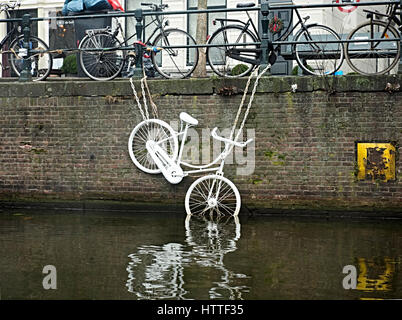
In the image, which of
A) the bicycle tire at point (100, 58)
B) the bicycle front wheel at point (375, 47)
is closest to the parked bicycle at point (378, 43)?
the bicycle front wheel at point (375, 47)

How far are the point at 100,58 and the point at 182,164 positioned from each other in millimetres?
2222

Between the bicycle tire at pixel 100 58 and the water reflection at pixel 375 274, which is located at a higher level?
the bicycle tire at pixel 100 58

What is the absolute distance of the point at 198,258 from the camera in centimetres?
733

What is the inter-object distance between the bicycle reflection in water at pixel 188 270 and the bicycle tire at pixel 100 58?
3767mm

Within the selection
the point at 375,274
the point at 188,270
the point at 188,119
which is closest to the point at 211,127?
the point at 188,119

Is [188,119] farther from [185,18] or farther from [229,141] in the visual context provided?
[185,18]

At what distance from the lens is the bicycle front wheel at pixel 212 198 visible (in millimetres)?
10602

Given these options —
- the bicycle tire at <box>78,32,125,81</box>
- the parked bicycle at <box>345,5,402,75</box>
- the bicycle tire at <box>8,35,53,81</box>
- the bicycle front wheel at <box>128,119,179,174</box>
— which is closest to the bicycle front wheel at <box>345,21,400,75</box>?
the parked bicycle at <box>345,5,402,75</box>

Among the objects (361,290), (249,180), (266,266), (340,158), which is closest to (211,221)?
(249,180)

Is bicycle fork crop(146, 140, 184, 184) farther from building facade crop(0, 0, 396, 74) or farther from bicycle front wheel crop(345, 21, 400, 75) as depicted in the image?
building facade crop(0, 0, 396, 74)

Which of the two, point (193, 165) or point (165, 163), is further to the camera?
point (193, 165)

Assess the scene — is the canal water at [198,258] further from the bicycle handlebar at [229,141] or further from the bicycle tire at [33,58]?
the bicycle tire at [33,58]
